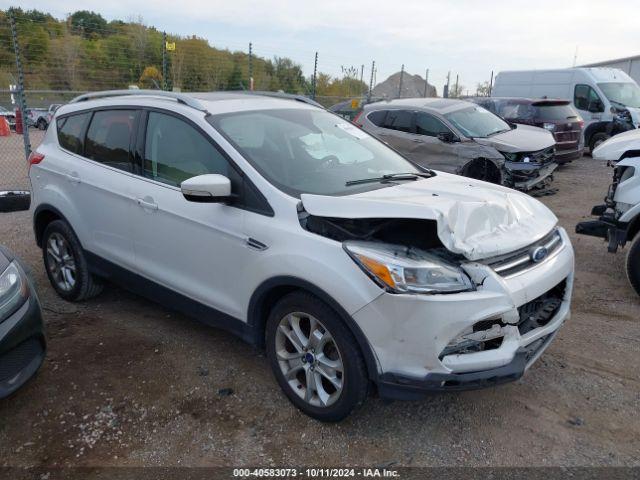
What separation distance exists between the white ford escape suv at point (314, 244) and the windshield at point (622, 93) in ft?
40.8

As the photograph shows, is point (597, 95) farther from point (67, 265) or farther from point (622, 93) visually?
point (67, 265)

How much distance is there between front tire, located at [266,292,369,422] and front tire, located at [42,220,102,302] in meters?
2.12

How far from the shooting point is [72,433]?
284 centimetres

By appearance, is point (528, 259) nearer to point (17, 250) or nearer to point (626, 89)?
point (17, 250)

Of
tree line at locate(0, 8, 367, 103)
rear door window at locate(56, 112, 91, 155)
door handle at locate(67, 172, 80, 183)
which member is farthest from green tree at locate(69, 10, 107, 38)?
door handle at locate(67, 172, 80, 183)

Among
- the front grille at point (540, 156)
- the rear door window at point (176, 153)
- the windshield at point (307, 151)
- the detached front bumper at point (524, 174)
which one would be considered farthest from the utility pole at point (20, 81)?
the front grille at point (540, 156)

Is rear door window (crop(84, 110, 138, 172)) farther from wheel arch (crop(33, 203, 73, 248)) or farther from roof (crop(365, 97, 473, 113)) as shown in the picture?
roof (crop(365, 97, 473, 113))

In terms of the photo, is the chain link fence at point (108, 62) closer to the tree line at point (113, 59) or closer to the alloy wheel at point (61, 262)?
the tree line at point (113, 59)

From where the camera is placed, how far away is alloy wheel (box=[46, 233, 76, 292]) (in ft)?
14.4

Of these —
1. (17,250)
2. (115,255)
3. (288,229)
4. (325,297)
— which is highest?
(288,229)

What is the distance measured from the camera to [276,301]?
3.00 metres

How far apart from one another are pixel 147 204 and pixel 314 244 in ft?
4.76

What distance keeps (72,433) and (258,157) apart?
1878mm

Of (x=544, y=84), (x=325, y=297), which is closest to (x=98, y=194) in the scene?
(x=325, y=297)
